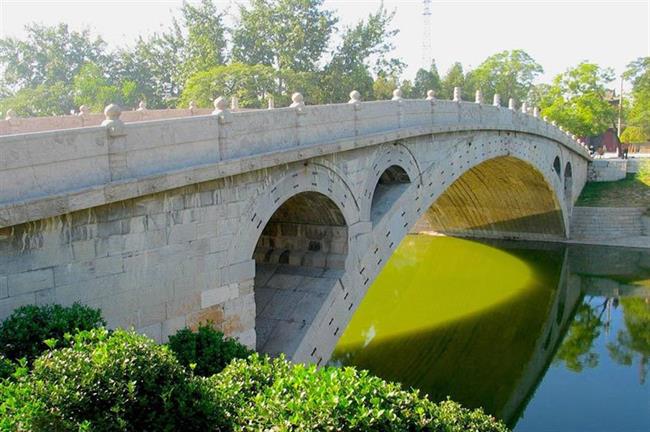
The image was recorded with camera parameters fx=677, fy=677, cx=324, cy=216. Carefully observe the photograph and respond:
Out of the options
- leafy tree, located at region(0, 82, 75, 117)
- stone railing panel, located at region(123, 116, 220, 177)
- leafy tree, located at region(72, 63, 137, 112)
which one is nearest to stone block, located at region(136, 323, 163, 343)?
stone railing panel, located at region(123, 116, 220, 177)

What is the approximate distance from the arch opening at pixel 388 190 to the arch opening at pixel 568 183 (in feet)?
67.5

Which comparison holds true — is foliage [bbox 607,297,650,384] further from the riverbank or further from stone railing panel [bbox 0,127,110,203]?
stone railing panel [bbox 0,127,110,203]

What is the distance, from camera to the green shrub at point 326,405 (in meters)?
5.62

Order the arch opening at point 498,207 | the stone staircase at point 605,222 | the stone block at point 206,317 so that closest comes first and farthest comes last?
the stone block at point 206,317 → the arch opening at point 498,207 → the stone staircase at point 605,222

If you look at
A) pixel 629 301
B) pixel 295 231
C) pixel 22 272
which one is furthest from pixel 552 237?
pixel 22 272

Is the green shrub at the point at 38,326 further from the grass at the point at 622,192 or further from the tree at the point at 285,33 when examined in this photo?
the tree at the point at 285,33

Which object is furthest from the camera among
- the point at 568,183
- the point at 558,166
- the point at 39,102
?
the point at 39,102

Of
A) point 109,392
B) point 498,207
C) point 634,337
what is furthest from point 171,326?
point 498,207

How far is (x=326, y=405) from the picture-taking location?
5.64 metres

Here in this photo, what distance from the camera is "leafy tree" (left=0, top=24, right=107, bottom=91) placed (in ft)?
189

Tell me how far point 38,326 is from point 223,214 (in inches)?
150

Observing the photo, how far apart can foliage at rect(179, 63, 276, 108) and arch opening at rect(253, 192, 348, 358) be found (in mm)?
28006

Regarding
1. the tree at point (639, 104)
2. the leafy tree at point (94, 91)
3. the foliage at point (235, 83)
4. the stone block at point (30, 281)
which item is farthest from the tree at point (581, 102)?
the stone block at point (30, 281)

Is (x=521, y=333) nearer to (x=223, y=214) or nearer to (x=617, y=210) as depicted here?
(x=223, y=214)
